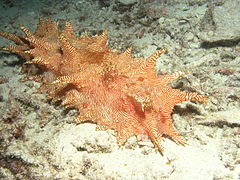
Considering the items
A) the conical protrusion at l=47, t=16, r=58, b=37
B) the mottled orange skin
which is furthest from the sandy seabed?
the conical protrusion at l=47, t=16, r=58, b=37

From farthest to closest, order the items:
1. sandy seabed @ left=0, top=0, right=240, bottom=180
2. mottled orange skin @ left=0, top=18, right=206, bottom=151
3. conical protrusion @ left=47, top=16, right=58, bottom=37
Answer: conical protrusion @ left=47, top=16, right=58, bottom=37 → mottled orange skin @ left=0, top=18, right=206, bottom=151 → sandy seabed @ left=0, top=0, right=240, bottom=180

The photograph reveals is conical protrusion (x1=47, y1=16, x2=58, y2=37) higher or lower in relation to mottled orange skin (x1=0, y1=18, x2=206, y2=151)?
higher

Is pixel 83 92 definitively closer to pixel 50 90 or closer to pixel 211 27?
pixel 50 90

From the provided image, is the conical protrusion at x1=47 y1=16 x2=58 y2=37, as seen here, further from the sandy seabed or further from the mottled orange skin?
the sandy seabed

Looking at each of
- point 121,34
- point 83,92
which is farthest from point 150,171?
point 121,34

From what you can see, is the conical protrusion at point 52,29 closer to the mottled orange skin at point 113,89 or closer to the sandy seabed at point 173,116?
the mottled orange skin at point 113,89

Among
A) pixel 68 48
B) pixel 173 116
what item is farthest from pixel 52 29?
pixel 173 116

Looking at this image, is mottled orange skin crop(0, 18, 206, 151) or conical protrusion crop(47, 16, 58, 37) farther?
conical protrusion crop(47, 16, 58, 37)

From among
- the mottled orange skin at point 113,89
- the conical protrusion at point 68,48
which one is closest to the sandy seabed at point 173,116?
the mottled orange skin at point 113,89

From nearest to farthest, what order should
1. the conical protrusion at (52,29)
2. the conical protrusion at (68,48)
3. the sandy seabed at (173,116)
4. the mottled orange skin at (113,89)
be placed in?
the sandy seabed at (173,116) < the mottled orange skin at (113,89) < the conical protrusion at (68,48) < the conical protrusion at (52,29)
